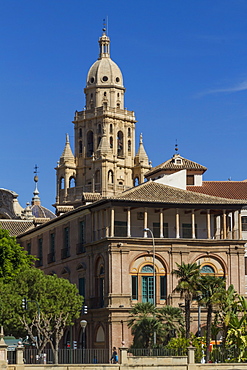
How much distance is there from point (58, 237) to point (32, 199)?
2541 inches

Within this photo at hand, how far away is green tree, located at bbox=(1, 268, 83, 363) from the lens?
3004 inches

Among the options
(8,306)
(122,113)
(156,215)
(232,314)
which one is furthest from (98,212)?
(122,113)

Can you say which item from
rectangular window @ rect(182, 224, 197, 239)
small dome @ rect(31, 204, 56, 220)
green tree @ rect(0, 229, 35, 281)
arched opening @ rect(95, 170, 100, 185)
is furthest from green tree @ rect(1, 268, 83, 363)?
arched opening @ rect(95, 170, 100, 185)

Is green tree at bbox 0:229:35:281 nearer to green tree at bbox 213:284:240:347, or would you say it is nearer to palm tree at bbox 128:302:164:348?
palm tree at bbox 128:302:164:348

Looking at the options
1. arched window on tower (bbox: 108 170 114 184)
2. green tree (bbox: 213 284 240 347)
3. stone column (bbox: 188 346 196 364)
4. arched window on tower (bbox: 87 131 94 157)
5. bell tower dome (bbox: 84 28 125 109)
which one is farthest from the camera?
bell tower dome (bbox: 84 28 125 109)

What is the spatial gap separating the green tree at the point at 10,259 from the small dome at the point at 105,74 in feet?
232

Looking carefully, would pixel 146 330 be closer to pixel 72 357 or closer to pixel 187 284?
pixel 187 284

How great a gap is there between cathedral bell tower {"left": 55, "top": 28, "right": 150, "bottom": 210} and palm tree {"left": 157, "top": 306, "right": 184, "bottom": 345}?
72522mm

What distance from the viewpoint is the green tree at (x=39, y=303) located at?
7631cm

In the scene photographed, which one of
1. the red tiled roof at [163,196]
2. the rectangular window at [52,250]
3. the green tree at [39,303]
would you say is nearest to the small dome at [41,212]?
the rectangular window at [52,250]

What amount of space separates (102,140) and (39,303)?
7156 cm

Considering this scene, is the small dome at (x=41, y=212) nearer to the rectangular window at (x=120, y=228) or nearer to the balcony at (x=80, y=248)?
the balcony at (x=80, y=248)

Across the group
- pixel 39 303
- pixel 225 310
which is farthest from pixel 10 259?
pixel 225 310

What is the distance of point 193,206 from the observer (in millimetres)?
81812
